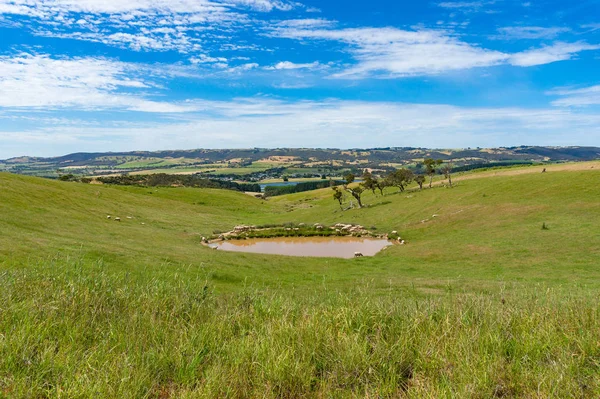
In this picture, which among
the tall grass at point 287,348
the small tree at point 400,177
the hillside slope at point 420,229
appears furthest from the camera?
the small tree at point 400,177

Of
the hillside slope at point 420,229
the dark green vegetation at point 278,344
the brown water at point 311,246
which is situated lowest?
the brown water at point 311,246

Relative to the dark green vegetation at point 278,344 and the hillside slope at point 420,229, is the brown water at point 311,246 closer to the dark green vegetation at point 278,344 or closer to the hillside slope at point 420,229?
the hillside slope at point 420,229

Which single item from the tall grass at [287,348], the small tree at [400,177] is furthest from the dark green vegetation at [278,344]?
the small tree at [400,177]

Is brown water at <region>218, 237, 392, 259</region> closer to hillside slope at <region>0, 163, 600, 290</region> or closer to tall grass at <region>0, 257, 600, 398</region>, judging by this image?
hillside slope at <region>0, 163, 600, 290</region>

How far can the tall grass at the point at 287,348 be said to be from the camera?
5484 mm

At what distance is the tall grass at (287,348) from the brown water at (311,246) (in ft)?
99.0

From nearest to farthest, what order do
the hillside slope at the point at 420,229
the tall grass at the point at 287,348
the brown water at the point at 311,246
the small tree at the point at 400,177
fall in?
the tall grass at the point at 287,348, the hillside slope at the point at 420,229, the brown water at the point at 311,246, the small tree at the point at 400,177

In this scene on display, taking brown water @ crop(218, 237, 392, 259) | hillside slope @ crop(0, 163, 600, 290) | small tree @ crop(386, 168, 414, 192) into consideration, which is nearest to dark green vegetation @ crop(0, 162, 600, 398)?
hillside slope @ crop(0, 163, 600, 290)

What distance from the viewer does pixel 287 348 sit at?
6562 millimetres

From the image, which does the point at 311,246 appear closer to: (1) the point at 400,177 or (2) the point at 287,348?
(1) the point at 400,177

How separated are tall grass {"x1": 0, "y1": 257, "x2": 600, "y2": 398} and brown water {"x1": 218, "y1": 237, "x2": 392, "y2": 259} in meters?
30.2

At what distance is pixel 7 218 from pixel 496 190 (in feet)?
194

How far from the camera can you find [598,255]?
24.2 meters

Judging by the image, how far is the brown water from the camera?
4012 centimetres
